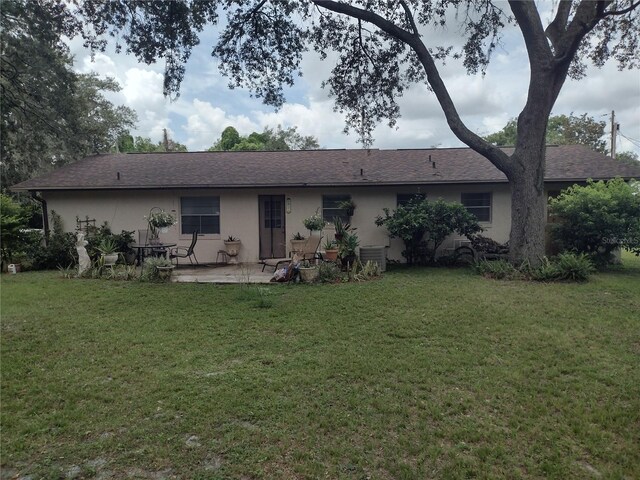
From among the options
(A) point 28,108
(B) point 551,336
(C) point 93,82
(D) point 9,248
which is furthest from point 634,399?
(C) point 93,82

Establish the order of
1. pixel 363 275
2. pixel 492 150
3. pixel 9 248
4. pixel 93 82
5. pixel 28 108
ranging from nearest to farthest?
pixel 363 275, pixel 492 150, pixel 9 248, pixel 28 108, pixel 93 82

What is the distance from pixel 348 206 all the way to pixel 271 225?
244cm

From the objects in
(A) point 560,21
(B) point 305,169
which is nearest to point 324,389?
(B) point 305,169

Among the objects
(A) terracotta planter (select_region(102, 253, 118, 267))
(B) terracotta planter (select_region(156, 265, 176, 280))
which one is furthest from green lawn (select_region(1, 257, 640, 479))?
(A) terracotta planter (select_region(102, 253, 118, 267))

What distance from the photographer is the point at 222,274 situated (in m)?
9.38

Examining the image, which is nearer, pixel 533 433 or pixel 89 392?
pixel 533 433

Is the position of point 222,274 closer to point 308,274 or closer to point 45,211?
point 308,274

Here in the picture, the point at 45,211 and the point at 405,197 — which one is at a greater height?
the point at 405,197

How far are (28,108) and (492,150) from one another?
578 inches

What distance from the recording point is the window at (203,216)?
37.4 feet

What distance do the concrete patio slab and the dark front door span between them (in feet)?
2.36

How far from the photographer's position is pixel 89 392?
3.46 meters

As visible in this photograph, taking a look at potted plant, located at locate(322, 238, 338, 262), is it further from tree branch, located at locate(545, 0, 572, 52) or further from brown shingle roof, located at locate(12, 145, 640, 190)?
tree branch, located at locate(545, 0, 572, 52)

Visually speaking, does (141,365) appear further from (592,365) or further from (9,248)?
(9,248)
